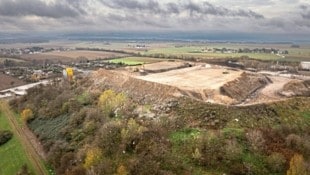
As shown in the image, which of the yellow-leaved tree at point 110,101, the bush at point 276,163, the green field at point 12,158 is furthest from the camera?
the yellow-leaved tree at point 110,101

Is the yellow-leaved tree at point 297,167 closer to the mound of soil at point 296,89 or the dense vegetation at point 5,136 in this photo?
the mound of soil at point 296,89

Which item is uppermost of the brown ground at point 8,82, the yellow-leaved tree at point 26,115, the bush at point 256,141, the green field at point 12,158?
the bush at point 256,141

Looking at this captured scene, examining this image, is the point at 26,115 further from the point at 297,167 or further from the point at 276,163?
the point at 297,167

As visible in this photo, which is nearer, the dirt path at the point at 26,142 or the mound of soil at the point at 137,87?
the dirt path at the point at 26,142

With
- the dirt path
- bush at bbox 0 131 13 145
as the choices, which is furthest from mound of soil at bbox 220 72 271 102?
bush at bbox 0 131 13 145

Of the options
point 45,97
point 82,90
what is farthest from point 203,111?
point 45,97

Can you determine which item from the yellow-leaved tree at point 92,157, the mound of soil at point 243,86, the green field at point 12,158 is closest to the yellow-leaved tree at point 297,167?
the mound of soil at point 243,86

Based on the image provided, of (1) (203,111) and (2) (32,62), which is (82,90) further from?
(2) (32,62)

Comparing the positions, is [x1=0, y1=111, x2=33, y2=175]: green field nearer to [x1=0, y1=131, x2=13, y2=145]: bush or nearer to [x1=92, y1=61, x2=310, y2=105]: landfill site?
[x1=0, y1=131, x2=13, y2=145]: bush
